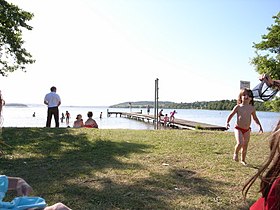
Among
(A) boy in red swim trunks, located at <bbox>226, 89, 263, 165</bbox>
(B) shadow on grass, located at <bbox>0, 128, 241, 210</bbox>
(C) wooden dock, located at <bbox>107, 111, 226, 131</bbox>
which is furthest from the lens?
(C) wooden dock, located at <bbox>107, 111, 226, 131</bbox>

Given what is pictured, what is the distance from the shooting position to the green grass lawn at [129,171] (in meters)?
4.53

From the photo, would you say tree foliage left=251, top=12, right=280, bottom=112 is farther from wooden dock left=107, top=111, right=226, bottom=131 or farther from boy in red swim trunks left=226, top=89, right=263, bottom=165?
boy in red swim trunks left=226, top=89, right=263, bottom=165

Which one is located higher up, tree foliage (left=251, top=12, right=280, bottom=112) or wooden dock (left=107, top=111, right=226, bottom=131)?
tree foliage (left=251, top=12, right=280, bottom=112)

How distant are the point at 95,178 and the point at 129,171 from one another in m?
0.73

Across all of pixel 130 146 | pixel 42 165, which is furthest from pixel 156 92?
pixel 42 165

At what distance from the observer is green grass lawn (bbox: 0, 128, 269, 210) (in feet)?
14.9

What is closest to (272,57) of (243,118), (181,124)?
(181,124)

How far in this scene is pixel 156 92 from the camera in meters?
18.0

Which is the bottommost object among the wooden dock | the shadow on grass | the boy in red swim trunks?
the wooden dock

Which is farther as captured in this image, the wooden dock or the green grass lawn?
the wooden dock

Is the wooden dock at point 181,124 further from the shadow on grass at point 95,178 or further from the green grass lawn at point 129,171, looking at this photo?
the shadow on grass at point 95,178

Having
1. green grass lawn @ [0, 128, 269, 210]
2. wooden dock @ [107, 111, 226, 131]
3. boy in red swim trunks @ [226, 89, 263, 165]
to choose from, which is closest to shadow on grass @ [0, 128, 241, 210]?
green grass lawn @ [0, 128, 269, 210]

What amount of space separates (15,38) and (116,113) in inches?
2775

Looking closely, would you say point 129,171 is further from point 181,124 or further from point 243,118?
point 181,124
